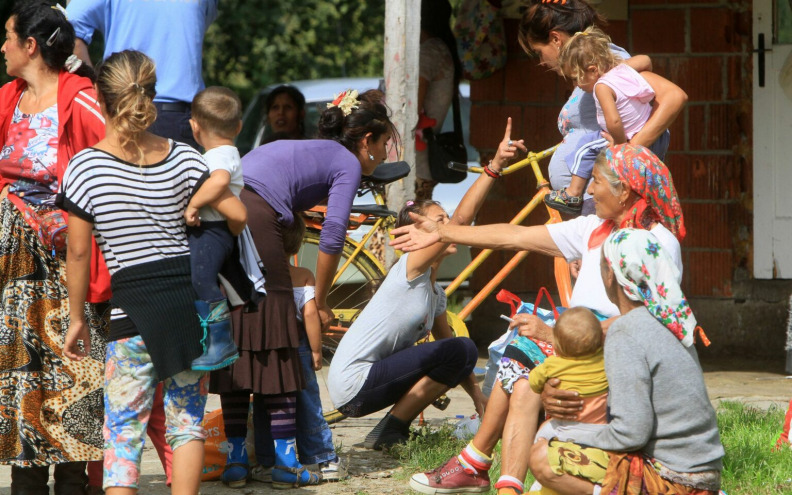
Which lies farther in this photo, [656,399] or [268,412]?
[268,412]

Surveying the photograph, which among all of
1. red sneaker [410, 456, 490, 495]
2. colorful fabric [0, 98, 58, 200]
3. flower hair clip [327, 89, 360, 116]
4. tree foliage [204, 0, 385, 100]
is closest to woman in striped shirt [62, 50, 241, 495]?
colorful fabric [0, 98, 58, 200]

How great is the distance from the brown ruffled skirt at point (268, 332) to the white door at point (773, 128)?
3.89m

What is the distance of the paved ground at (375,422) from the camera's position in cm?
443

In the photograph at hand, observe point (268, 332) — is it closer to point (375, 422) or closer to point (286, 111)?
point (375, 422)

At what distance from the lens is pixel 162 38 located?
4.94m

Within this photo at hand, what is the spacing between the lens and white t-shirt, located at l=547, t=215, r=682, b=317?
12.6 feet

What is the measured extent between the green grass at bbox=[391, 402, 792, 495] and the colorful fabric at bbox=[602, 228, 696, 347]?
124 centimetres

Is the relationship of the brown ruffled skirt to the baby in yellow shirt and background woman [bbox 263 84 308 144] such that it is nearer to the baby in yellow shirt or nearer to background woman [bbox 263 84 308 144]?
the baby in yellow shirt

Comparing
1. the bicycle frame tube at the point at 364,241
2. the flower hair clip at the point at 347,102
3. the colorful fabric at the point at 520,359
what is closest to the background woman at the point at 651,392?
the colorful fabric at the point at 520,359

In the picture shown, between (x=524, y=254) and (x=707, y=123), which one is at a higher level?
(x=707, y=123)

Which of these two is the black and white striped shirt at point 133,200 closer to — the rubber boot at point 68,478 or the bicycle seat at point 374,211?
the rubber boot at point 68,478

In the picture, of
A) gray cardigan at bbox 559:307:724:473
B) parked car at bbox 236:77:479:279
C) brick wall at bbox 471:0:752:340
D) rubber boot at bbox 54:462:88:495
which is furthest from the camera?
parked car at bbox 236:77:479:279

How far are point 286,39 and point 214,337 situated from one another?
1132 cm

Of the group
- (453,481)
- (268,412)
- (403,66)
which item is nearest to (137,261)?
(268,412)
